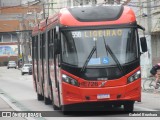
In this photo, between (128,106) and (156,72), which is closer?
(128,106)

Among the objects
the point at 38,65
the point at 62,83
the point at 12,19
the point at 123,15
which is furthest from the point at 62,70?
the point at 12,19

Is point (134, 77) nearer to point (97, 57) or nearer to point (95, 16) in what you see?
point (97, 57)

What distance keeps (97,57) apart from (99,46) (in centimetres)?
36

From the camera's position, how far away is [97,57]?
15.8 m

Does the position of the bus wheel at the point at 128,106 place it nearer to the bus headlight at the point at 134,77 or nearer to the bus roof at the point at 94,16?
the bus headlight at the point at 134,77

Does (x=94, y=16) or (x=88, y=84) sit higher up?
(x=94, y=16)

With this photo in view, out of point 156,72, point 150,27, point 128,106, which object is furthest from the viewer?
point 150,27

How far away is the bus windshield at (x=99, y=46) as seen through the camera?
15758 millimetres

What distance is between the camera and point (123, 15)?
16.4m

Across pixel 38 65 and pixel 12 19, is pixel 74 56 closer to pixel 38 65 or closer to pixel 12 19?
pixel 38 65

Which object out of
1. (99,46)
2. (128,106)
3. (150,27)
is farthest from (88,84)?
(150,27)

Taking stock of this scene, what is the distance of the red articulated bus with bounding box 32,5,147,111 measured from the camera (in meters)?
15.6

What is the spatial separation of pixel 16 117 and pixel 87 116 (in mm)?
2108

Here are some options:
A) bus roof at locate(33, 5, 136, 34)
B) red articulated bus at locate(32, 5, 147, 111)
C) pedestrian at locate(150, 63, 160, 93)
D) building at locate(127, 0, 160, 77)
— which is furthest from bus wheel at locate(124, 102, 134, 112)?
building at locate(127, 0, 160, 77)
